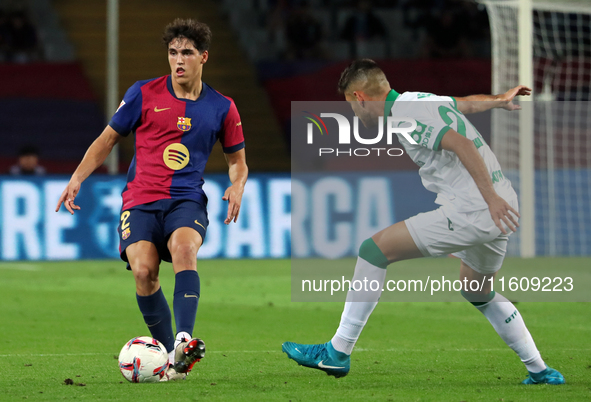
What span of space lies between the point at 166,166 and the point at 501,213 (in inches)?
73.3

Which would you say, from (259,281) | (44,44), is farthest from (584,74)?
(44,44)

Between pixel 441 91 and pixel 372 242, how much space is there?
13595mm

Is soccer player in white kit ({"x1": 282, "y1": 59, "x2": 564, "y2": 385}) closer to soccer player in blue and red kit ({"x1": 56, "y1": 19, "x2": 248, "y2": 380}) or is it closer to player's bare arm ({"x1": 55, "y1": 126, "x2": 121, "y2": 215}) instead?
soccer player in blue and red kit ({"x1": 56, "y1": 19, "x2": 248, "y2": 380})

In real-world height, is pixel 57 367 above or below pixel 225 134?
below

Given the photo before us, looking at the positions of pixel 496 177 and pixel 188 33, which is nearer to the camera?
pixel 496 177

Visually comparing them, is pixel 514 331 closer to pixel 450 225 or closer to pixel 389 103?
pixel 450 225

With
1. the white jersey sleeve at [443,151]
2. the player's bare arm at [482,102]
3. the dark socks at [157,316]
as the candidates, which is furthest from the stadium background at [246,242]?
the player's bare arm at [482,102]

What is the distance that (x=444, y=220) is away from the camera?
16.0 feet

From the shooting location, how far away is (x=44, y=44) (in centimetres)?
1969

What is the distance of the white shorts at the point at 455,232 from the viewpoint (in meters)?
4.83

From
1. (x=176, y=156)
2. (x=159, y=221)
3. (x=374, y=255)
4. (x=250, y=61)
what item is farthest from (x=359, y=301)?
(x=250, y=61)

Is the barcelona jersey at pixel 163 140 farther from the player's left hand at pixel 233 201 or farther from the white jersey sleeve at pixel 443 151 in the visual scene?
the white jersey sleeve at pixel 443 151

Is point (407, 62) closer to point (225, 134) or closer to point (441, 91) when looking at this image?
point (441, 91)

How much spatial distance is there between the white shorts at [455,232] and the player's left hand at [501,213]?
7cm
